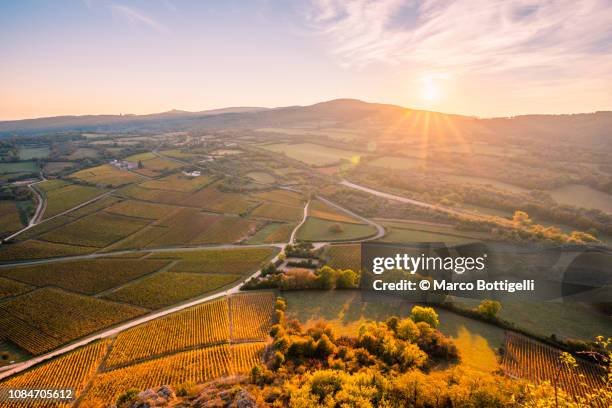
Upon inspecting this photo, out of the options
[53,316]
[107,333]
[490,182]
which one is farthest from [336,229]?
[490,182]

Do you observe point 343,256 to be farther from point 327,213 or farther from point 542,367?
point 542,367

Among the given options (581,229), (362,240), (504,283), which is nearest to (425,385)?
(504,283)

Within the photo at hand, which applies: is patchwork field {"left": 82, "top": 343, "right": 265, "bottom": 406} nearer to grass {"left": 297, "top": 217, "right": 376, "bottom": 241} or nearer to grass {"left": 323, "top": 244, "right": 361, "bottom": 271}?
grass {"left": 323, "top": 244, "right": 361, "bottom": 271}

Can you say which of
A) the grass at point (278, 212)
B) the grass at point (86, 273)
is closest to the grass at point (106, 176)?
the grass at point (86, 273)

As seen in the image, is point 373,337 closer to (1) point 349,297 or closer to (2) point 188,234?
(1) point 349,297

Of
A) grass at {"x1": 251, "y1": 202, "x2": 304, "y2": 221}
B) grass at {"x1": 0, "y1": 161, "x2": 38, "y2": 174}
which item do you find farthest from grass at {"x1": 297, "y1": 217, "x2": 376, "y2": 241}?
grass at {"x1": 0, "y1": 161, "x2": 38, "y2": 174}

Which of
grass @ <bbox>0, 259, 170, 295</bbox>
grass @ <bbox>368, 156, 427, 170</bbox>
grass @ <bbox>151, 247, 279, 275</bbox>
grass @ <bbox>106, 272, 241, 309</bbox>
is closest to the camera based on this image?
grass @ <bbox>106, 272, 241, 309</bbox>
